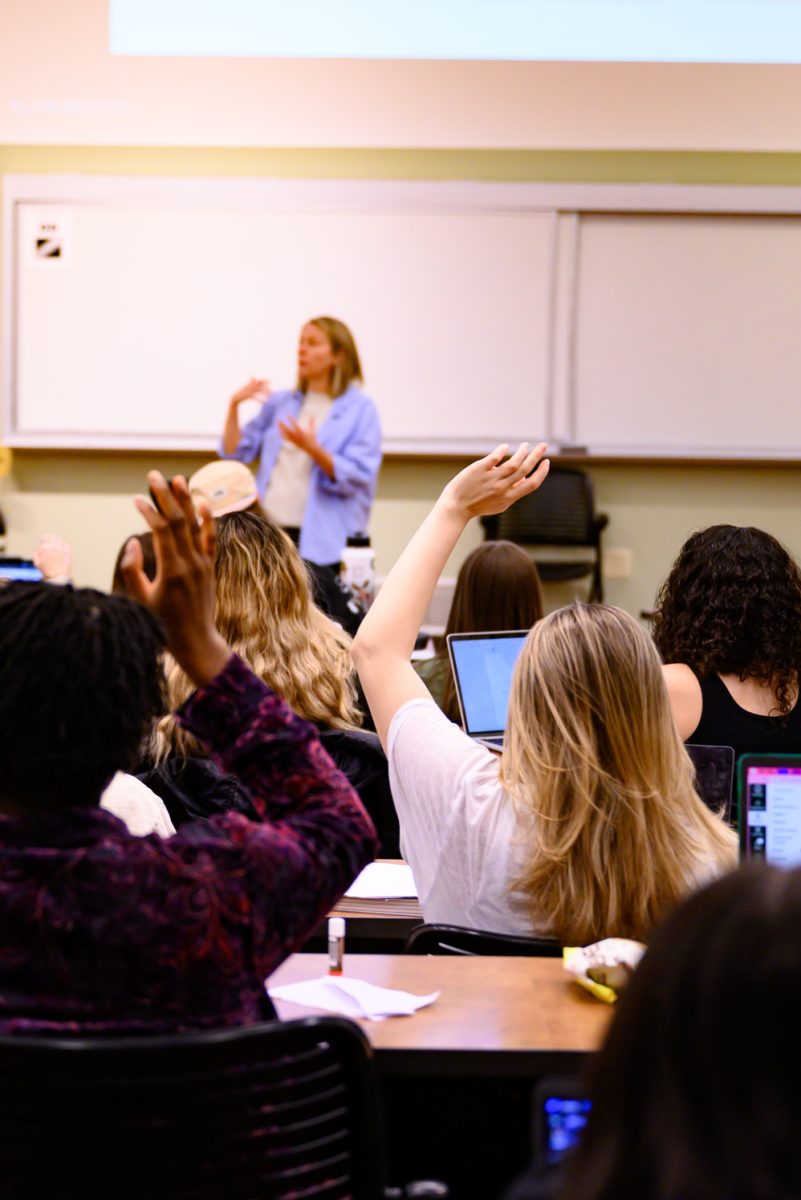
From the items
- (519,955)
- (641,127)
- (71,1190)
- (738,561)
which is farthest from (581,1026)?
(641,127)

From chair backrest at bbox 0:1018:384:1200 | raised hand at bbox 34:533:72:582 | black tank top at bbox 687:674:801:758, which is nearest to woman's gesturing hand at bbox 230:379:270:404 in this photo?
raised hand at bbox 34:533:72:582

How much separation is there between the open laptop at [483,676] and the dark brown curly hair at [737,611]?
0.34 m

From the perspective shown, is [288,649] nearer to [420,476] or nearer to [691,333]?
[420,476]

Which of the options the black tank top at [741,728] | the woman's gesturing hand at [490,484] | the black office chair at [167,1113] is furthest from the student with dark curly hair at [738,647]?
the black office chair at [167,1113]

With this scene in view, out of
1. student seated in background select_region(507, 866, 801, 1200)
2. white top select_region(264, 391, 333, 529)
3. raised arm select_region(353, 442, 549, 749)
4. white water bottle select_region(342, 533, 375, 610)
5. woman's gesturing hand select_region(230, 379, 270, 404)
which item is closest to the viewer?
student seated in background select_region(507, 866, 801, 1200)

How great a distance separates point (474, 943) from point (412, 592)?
476mm

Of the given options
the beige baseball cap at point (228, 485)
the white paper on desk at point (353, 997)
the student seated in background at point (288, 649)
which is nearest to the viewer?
the white paper on desk at point (353, 997)

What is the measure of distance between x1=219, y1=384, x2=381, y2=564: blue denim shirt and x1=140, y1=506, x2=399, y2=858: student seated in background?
304cm

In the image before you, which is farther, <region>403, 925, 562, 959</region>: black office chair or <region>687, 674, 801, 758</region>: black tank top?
<region>687, 674, 801, 758</region>: black tank top

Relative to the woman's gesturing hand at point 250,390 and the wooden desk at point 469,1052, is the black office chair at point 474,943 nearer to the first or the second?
the wooden desk at point 469,1052

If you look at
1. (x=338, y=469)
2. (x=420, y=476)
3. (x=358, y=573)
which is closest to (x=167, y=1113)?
(x=358, y=573)

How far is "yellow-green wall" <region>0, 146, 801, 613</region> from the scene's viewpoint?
6.33m

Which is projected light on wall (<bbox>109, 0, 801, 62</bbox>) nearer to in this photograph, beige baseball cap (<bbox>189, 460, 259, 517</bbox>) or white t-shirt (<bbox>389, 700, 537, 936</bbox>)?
beige baseball cap (<bbox>189, 460, 259, 517</bbox>)

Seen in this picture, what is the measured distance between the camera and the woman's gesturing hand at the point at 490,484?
1877mm
